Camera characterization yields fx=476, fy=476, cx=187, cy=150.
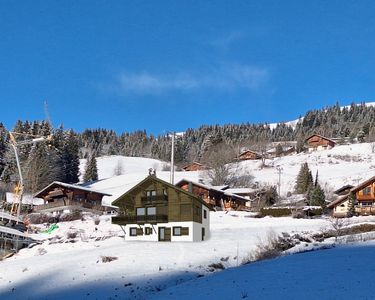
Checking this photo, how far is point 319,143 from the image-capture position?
15562 centimetres

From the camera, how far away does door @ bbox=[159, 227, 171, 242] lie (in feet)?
164

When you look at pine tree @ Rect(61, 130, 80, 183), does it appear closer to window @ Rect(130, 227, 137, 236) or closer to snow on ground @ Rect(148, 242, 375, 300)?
window @ Rect(130, 227, 137, 236)

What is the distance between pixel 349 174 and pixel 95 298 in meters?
92.7

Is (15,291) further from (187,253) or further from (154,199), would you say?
(154,199)

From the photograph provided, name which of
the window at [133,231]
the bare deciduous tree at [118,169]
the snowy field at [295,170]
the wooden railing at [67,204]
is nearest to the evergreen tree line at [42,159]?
Result: the snowy field at [295,170]

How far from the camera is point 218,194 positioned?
85.1 meters

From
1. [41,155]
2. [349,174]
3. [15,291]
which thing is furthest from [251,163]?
[15,291]

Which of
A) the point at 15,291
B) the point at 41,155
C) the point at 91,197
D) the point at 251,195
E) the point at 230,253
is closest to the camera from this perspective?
the point at 15,291

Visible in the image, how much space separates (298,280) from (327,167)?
107 metres

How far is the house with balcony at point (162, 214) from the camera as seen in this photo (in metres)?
49.8

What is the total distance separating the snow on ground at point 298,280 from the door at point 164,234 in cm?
2408

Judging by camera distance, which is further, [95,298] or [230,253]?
[230,253]

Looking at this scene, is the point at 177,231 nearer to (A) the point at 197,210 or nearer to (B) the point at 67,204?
(A) the point at 197,210

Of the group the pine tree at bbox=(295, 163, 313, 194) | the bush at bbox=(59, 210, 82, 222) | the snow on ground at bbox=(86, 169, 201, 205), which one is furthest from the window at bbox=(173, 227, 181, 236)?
the pine tree at bbox=(295, 163, 313, 194)
